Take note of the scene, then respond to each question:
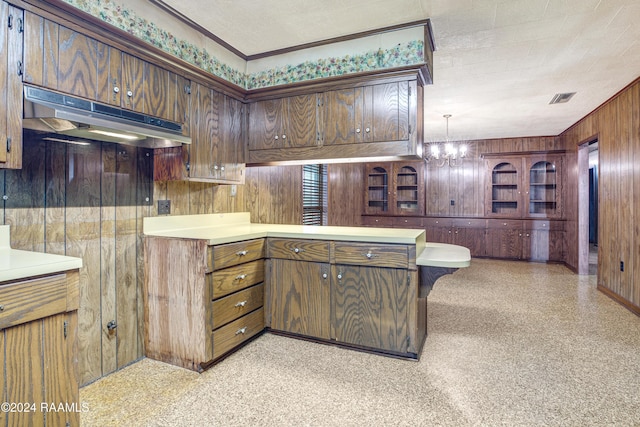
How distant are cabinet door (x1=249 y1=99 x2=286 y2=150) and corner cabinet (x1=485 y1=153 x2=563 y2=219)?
16.5ft

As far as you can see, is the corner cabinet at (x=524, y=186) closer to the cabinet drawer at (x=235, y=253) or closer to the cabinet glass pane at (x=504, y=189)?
the cabinet glass pane at (x=504, y=189)

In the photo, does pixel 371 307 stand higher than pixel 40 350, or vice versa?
pixel 40 350

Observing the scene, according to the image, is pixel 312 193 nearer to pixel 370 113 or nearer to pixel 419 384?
pixel 370 113

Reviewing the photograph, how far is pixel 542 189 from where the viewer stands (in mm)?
6387

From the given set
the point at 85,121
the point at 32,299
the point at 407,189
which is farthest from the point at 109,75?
the point at 407,189

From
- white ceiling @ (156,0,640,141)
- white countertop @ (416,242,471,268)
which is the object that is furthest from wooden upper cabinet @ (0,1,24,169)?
white countertop @ (416,242,471,268)

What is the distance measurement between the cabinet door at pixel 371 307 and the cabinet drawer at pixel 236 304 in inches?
25.9

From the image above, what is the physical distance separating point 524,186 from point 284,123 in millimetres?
5311

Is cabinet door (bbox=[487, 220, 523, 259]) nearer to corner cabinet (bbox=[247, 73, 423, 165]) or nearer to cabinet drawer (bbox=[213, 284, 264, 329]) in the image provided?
corner cabinet (bbox=[247, 73, 423, 165])

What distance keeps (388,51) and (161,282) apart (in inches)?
97.0

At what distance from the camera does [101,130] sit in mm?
1840

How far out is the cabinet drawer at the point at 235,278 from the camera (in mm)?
2326

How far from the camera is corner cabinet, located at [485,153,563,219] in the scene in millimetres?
6227

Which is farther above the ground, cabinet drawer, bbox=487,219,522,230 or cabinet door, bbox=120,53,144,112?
cabinet door, bbox=120,53,144,112
